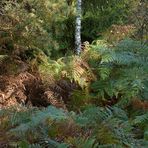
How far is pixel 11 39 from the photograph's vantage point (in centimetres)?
617

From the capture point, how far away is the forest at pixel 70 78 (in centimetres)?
361

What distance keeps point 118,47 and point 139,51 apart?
0.33m

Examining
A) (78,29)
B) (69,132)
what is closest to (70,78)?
(78,29)

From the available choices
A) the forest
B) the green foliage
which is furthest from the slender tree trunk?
the green foliage

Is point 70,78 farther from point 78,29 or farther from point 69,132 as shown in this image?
point 69,132

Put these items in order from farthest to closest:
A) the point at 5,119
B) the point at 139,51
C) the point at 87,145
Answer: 1. the point at 139,51
2. the point at 5,119
3. the point at 87,145

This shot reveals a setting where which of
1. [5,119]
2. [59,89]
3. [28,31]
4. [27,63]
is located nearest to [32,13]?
[28,31]

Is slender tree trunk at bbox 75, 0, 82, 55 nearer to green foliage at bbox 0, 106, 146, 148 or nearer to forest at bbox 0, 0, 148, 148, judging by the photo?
forest at bbox 0, 0, 148, 148

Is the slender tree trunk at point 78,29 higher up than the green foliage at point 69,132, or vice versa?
the slender tree trunk at point 78,29

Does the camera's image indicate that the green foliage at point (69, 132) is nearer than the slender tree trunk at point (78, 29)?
Yes

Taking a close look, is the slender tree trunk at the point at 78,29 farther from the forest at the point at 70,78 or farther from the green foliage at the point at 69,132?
the green foliage at the point at 69,132

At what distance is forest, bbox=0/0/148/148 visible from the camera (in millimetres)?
3607

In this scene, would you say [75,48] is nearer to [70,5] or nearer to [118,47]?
[70,5]

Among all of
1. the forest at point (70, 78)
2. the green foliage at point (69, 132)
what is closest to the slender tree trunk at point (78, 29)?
the forest at point (70, 78)
